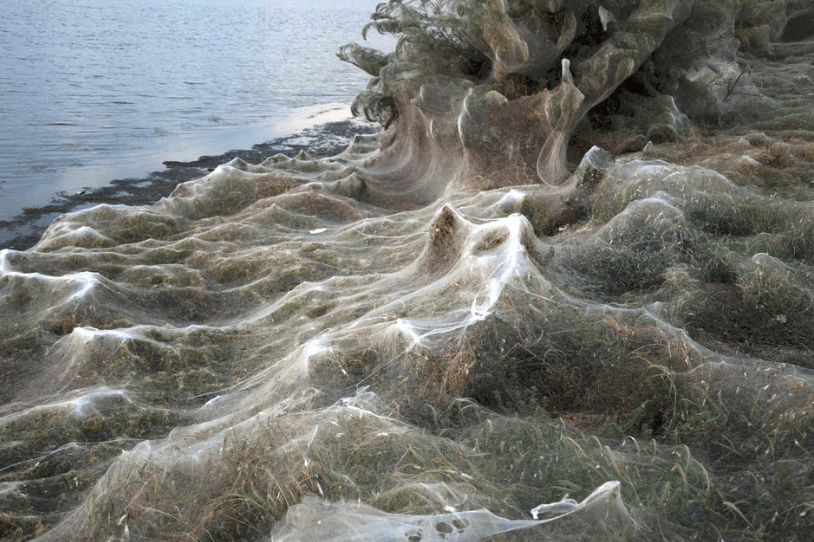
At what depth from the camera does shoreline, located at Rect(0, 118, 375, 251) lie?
1291cm

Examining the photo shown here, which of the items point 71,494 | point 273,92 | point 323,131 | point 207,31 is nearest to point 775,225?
point 71,494

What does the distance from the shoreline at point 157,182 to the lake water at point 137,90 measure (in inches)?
15.7

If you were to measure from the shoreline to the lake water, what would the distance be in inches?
15.7

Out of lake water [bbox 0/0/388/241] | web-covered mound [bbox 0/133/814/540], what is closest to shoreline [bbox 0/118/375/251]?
lake water [bbox 0/0/388/241]

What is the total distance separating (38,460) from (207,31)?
38615 mm

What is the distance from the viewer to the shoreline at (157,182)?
42.3 feet

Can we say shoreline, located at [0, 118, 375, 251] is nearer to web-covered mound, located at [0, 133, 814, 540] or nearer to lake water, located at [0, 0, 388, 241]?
lake water, located at [0, 0, 388, 241]

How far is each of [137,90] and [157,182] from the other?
10.2m

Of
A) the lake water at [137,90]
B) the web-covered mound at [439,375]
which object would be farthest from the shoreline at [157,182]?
the web-covered mound at [439,375]

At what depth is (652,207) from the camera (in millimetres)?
6676

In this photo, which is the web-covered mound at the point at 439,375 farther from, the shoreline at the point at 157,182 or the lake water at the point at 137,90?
the lake water at the point at 137,90

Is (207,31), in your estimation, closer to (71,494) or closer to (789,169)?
(789,169)

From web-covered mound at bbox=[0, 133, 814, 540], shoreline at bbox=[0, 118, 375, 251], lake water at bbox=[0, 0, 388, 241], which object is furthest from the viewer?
lake water at bbox=[0, 0, 388, 241]

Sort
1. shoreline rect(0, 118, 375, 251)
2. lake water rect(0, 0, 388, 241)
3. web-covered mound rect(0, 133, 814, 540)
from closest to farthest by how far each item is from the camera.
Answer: web-covered mound rect(0, 133, 814, 540) → shoreline rect(0, 118, 375, 251) → lake water rect(0, 0, 388, 241)
